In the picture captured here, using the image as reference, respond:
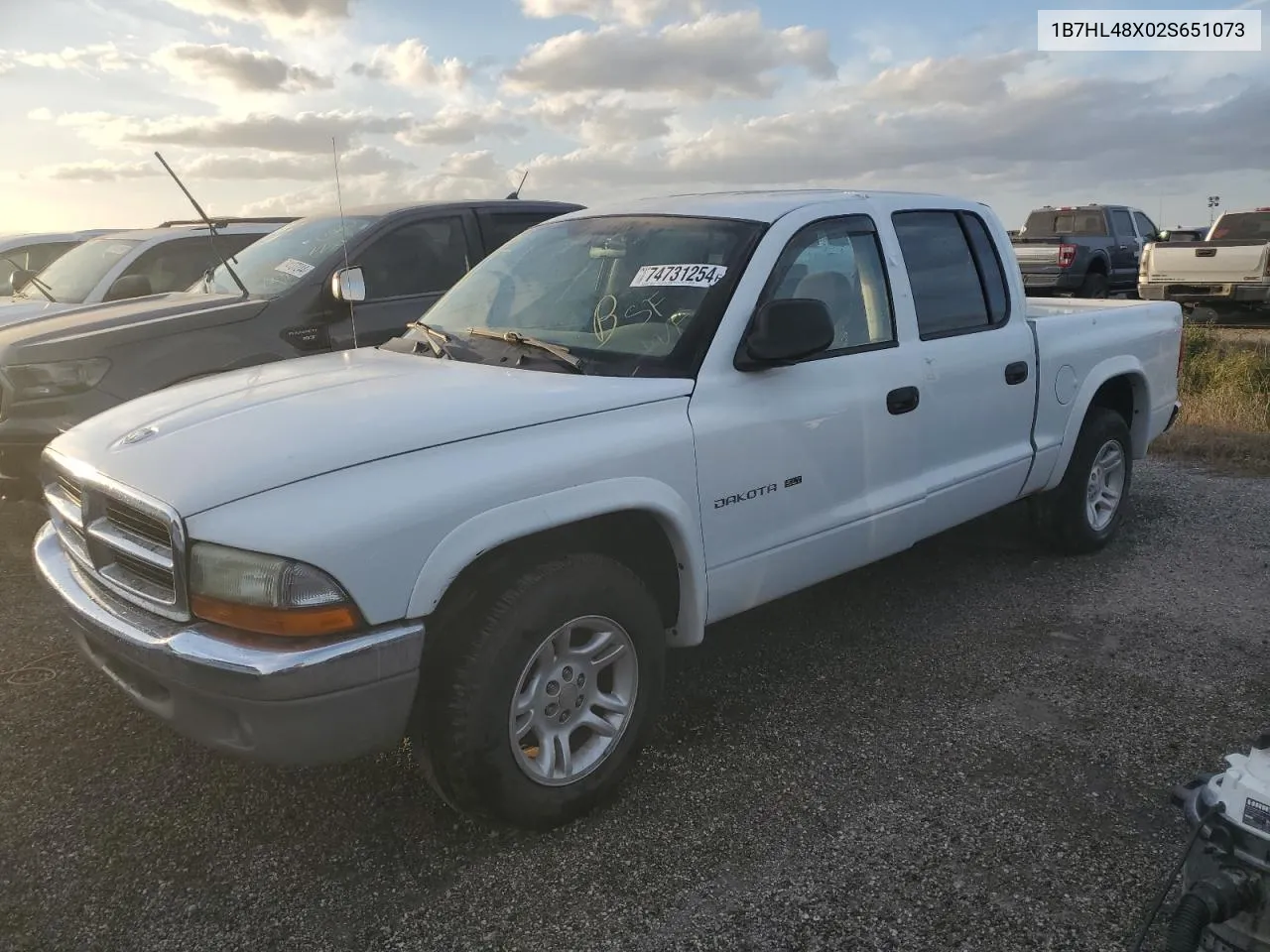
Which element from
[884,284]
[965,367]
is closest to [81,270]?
[884,284]

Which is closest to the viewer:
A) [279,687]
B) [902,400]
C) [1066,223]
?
[279,687]

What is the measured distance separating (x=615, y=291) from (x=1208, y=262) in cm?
1525

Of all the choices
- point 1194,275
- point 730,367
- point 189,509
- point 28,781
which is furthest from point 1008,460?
point 1194,275

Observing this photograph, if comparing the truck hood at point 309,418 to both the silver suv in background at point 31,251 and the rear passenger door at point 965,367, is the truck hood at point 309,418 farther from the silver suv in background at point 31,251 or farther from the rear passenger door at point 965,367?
the silver suv in background at point 31,251

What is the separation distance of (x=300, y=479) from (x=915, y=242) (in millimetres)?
2804

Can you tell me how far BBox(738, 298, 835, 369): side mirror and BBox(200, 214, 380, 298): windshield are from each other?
3668mm

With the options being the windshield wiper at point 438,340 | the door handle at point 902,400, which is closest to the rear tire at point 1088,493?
the door handle at point 902,400

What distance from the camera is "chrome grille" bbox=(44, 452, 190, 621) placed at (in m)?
2.51

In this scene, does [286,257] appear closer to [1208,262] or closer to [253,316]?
[253,316]

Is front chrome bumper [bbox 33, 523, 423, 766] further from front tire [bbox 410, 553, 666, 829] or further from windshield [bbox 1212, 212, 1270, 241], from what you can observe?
windshield [bbox 1212, 212, 1270, 241]

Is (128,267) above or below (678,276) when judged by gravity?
above

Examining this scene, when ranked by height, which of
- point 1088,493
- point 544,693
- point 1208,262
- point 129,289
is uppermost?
Answer: point 129,289

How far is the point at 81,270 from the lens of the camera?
817 cm

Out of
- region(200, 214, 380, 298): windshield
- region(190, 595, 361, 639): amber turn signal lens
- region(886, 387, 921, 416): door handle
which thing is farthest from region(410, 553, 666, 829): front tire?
region(200, 214, 380, 298): windshield
